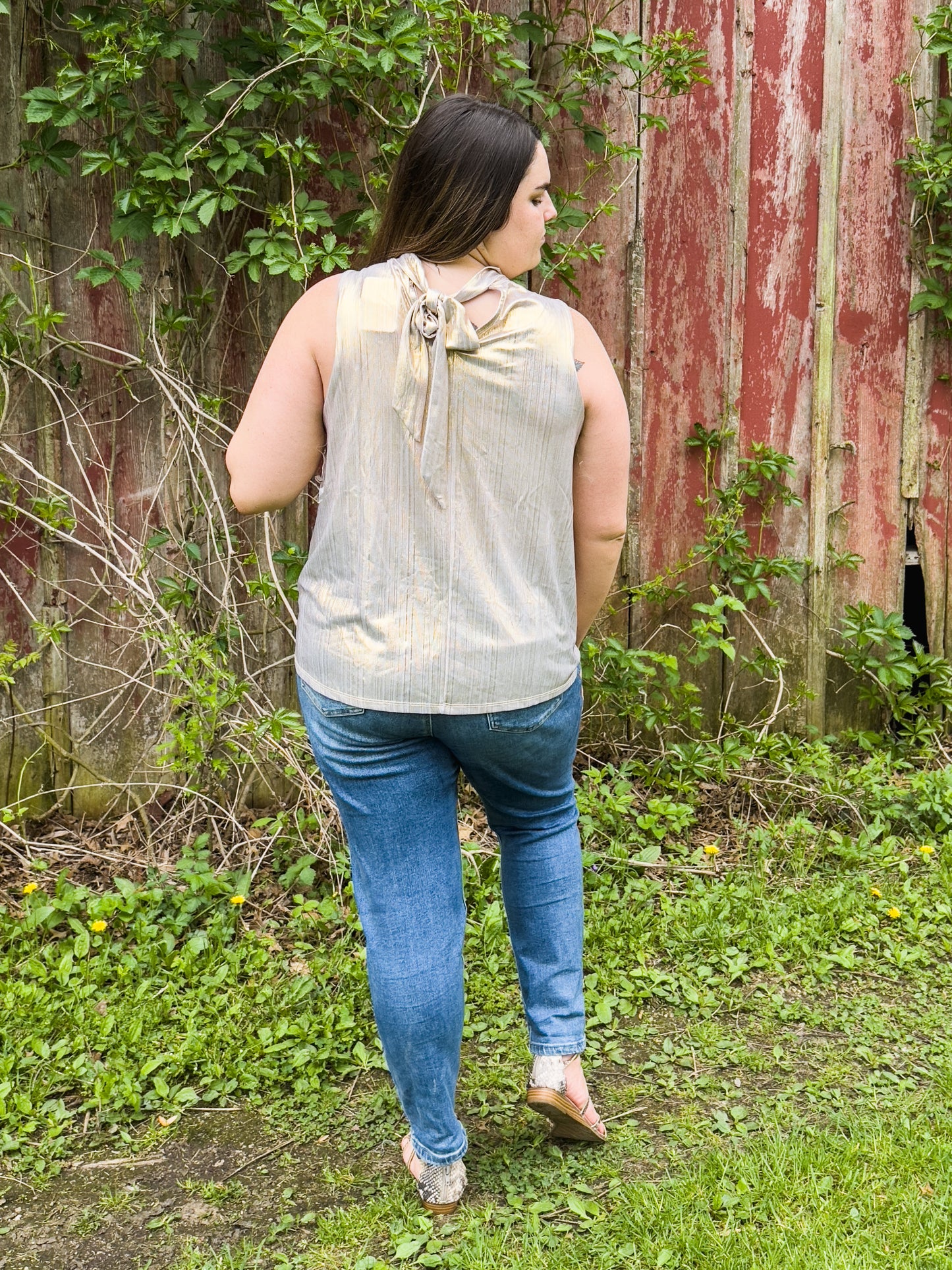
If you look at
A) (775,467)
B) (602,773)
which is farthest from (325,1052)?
(775,467)

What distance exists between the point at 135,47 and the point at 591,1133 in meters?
2.70

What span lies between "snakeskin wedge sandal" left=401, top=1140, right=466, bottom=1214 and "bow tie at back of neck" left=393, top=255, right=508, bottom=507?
3.99 ft

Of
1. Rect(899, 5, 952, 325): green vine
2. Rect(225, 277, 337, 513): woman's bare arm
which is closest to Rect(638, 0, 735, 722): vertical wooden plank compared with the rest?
Rect(899, 5, 952, 325): green vine

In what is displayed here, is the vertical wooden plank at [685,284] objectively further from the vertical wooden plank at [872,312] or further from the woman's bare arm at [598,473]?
the woman's bare arm at [598,473]

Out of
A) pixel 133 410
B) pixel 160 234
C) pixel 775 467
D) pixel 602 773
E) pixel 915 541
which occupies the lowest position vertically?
pixel 602 773

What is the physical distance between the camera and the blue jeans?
1750mm

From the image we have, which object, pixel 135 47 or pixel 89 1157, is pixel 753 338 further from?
pixel 89 1157

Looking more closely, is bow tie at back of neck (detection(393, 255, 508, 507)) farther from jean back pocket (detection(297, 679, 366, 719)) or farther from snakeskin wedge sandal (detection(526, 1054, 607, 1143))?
snakeskin wedge sandal (detection(526, 1054, 607, 1143))

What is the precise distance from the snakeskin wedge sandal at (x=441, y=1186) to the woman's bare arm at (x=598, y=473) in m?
0.98

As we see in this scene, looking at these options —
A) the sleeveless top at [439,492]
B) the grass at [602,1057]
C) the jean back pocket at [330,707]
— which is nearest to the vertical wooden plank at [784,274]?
the grass at [602,1057]

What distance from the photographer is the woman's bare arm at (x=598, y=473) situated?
5.77 ft

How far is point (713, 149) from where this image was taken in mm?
3600

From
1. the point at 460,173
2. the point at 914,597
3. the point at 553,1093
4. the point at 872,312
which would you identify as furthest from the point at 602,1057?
the point at 872,312

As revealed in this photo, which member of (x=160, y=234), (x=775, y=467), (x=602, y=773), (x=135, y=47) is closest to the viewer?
(x=135, y=47)
